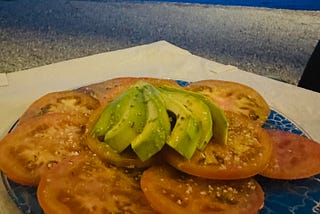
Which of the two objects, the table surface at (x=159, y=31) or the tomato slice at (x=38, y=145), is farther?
the table surface at (x=159, y=31)

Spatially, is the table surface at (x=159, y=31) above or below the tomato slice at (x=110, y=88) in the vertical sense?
below

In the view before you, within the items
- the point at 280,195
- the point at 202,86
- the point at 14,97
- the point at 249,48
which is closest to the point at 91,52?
the point at 249,48

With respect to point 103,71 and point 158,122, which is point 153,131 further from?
point 103,71

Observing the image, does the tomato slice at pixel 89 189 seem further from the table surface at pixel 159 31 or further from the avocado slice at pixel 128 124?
the table surface at pixel 159 31

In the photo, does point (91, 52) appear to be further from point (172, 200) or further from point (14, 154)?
point (172, 200)

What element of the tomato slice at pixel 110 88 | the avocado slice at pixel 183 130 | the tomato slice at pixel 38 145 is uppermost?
the avocado slice at pixel 183 130

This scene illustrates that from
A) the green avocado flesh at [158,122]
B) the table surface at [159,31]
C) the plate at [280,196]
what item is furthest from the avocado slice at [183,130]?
the table surface at [159,31]

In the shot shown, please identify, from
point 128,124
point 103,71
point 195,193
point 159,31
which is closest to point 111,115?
point 128,124
